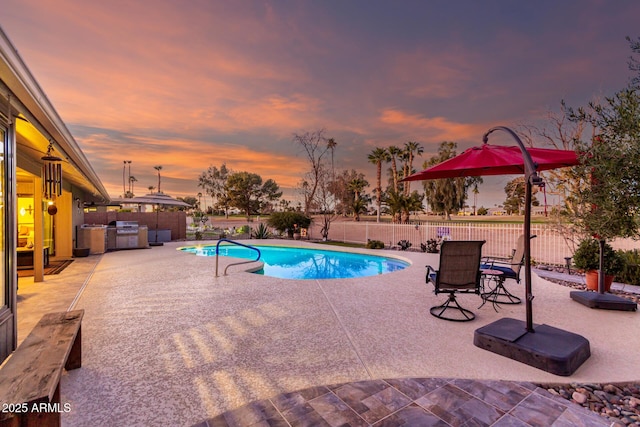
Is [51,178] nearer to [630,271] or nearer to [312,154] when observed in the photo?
[630,271]

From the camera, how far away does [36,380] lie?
1593 mm

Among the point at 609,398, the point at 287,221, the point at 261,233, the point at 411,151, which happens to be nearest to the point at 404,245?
the point at 287,221

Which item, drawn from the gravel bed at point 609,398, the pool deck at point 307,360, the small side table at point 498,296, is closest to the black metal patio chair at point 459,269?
the pool deck at point 307,360

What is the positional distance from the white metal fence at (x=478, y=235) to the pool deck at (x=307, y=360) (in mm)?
4437

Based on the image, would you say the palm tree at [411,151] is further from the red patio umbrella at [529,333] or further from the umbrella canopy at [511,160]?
the red patio umbrella at [529,333]

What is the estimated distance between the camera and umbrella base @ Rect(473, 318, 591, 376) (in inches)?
103

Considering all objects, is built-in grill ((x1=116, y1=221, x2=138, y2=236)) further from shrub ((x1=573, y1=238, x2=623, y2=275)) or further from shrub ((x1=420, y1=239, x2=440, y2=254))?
shrub ((x1=573, y1=238, x2=623, y2=275))

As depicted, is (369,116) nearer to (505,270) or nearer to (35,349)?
(505,270)

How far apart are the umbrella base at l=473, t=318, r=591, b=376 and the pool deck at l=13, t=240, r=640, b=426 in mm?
83

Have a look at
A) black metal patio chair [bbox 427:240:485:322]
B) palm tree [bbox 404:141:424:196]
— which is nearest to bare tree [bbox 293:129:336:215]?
palm tree [bbox 404:141:424:196]

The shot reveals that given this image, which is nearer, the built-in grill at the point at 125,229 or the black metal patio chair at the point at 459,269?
the black metal patio chair at the point at 459,269

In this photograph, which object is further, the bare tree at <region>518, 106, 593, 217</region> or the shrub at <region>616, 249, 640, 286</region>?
the bare tree at <region>518, 106, 593, 217</region>

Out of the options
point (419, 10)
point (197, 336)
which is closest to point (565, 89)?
point (419, 10)

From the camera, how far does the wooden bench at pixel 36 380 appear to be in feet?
4.56
